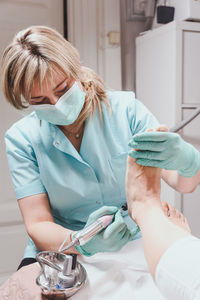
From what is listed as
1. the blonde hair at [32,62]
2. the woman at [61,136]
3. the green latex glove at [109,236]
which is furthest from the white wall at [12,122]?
the green latex glove at [109,236]

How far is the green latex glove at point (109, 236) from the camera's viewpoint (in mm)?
872

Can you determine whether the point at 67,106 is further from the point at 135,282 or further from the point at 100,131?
the point at 135,282

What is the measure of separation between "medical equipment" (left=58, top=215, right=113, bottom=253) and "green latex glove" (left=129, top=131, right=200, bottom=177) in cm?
17

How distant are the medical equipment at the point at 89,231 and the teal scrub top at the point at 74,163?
0.26 m

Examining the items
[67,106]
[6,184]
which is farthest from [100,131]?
[6,184]

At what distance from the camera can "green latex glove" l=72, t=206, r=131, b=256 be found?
87 centimetres

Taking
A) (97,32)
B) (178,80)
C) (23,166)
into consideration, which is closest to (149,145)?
(23,166)

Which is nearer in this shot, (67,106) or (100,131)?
(67,106)

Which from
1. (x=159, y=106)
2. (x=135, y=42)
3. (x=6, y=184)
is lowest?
(x=6, y=184)

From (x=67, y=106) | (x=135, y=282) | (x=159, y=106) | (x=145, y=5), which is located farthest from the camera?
(x=145, y=5)

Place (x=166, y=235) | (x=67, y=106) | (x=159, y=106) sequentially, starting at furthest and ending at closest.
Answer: (x=159, y=106) → (x=67, y=106) → (x=166, y=235)

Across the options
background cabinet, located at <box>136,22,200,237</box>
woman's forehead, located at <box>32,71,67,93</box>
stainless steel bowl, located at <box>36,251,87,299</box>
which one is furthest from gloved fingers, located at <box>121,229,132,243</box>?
background cabinet, located at <box>136,22,200,237</box>

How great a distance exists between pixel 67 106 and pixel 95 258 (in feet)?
1.51

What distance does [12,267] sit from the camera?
204 centimetres
